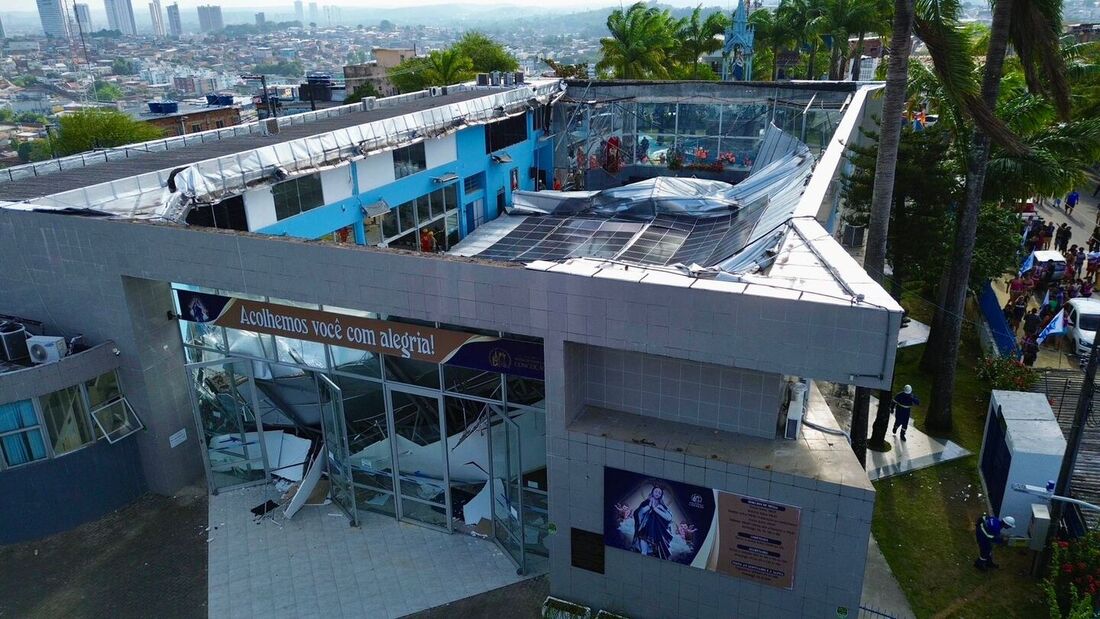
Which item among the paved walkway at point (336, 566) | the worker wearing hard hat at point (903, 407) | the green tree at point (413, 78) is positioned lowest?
the paved walkway at point (336, 566)

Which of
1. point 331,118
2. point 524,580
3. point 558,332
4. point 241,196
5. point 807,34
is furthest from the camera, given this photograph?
point 807,34

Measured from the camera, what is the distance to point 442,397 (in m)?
11.7

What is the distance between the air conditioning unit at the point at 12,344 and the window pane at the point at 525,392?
338 inches

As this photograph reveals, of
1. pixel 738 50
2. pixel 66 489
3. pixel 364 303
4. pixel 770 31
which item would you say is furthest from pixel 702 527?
pixel 770 31

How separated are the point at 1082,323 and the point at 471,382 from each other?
686 inches

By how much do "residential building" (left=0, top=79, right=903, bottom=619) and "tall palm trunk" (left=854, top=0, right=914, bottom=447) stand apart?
4.79ft

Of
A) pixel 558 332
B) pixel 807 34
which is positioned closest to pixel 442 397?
pixel 558 332

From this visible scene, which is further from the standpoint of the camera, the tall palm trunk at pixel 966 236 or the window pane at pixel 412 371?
the tall palm trunk at pixel 966 236

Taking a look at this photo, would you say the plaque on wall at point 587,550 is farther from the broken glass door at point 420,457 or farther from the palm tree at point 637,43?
the palm tree at point 637,43

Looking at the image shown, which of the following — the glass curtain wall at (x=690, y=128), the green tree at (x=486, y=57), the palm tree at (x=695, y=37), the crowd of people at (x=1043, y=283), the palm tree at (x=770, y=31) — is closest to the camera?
the crowd of people at (x=1043, y=283)

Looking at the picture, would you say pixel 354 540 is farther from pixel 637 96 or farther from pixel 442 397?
pixel 637 96

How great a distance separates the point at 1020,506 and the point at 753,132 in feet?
53.2

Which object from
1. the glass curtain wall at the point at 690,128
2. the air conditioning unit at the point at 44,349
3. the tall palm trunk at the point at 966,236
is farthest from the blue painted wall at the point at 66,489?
the glass curtain wall at the point at 690,128

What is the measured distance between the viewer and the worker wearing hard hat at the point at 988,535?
1170 centimetres
